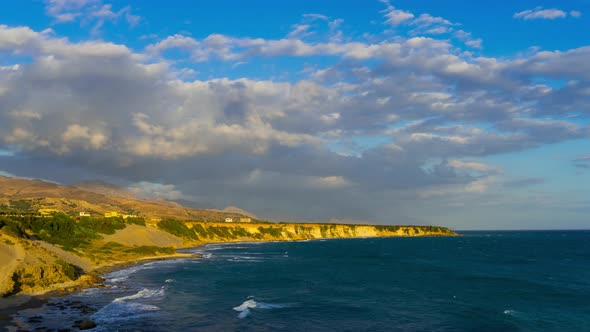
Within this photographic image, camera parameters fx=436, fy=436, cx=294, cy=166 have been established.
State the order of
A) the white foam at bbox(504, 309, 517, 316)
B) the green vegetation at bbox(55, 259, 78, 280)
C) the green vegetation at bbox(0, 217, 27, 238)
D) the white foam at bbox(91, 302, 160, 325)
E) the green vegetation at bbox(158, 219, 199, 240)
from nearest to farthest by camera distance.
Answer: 1. the white foam at bbox(91, 302, 160, 325)
2. the white foam at bbox(504, 309, 517, 316)
3. the green vegetation at bbox(55, 259, 78, 280)
4. the green vegetation at bbox(0, 217, 27, 238)
5. the green vegetation at bbox(158, 219, 199, 240)

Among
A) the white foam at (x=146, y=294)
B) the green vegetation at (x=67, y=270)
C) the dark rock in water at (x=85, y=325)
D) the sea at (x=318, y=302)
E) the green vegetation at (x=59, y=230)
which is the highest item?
the green vegetation at (x=59, y=230)

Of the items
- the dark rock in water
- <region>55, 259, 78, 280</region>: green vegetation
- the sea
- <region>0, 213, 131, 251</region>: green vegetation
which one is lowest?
the sea

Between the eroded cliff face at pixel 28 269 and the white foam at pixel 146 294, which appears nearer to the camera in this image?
the eroded cliff face at pixel 28 269

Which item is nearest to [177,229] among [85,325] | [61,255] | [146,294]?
[61,255]

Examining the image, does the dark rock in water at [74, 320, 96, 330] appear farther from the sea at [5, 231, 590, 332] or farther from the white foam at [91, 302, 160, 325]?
the white foam at [91, 302, 160, 325]

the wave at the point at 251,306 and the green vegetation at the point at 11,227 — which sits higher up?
the green vegetation at the point at 11,227

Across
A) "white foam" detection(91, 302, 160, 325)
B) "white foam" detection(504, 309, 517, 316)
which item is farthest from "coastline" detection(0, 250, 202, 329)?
"white foam" detection(504, 309, 517, 316)

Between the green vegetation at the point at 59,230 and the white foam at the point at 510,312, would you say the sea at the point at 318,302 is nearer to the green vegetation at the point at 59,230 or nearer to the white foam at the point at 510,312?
the white foam at the point at 510,312

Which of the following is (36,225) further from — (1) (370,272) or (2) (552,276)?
(2) (552,276)

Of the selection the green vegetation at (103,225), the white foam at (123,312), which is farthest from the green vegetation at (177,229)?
the white foam at (123,312)
